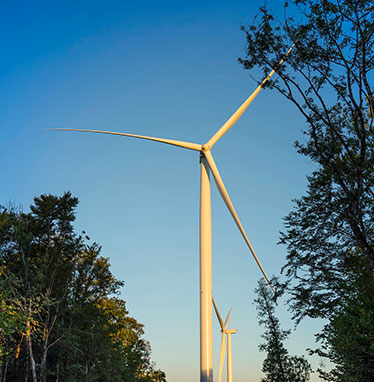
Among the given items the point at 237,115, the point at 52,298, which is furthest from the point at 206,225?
the point at 52,298

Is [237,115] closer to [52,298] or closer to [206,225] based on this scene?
[206,225]

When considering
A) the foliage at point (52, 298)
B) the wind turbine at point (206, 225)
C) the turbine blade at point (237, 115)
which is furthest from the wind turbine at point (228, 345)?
the turbine blade at point (237, 115)

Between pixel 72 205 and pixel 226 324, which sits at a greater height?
pixel 72 205

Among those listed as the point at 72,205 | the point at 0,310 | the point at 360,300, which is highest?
the point at 72,205

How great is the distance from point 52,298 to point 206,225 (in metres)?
26.0

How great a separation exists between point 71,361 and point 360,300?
32.1m

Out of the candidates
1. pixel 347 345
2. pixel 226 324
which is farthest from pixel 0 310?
pixel 347 345

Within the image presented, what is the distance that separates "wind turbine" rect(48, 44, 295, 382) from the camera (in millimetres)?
12445

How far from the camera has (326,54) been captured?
65.4ft

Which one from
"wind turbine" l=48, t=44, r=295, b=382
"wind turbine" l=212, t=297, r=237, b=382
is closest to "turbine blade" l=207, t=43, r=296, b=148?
"wind turbine" l=48, t=44, r=295, b=382

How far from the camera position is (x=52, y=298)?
119 ft

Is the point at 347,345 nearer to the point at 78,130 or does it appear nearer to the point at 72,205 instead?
the point at 78,130

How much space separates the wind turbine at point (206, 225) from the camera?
12.4 meters

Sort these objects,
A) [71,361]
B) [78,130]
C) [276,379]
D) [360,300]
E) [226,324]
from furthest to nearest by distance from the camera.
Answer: [276,379], [71,361], [226,324], [360,300], [78,130]
